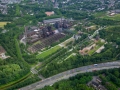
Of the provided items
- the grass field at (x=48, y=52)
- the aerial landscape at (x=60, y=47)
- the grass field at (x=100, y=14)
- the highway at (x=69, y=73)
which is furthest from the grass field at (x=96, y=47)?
the grass field at (x=100, y=14)

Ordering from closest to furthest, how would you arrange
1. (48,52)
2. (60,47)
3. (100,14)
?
(48,52)
(60,47)
(100,14)

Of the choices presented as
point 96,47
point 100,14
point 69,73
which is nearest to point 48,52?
point 69,73

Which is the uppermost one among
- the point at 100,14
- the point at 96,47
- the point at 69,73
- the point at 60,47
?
the point at 100,14

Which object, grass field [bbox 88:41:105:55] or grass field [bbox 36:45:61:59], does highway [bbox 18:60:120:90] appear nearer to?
grass field [bbox 88:41:105:55]

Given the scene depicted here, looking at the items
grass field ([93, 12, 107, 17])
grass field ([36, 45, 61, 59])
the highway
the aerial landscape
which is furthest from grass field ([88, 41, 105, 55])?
grass field ([93, 12, 107, 17])

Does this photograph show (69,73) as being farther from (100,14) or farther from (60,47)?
(100,14)

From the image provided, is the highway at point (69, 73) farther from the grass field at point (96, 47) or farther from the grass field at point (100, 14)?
the grass field at point (100, 14)

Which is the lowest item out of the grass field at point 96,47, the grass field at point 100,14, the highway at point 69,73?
the highway at point 69,73

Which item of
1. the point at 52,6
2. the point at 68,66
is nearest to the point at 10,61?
the point at 68,66

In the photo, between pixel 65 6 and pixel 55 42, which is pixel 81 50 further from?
pixel 65 6
